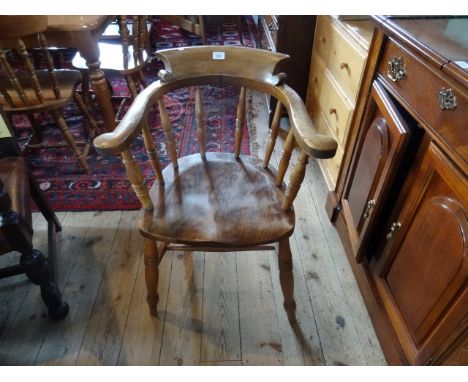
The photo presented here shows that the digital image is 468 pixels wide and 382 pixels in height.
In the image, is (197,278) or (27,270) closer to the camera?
(27,270)

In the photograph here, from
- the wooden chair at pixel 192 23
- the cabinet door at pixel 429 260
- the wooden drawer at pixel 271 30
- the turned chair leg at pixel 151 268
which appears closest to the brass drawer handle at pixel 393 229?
the cabinet door at pixel 429 260

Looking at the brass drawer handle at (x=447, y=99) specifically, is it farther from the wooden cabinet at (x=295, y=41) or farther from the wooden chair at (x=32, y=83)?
the wooden chair at (x=32, y=83)

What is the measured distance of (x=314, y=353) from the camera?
1.09 metres

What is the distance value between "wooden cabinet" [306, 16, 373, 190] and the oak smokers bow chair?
50cm

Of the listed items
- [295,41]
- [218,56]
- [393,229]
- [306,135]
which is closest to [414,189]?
[393,229]

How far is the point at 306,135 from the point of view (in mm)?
744

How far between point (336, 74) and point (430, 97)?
2.72 feet

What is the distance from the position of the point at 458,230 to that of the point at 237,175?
2.07 feet

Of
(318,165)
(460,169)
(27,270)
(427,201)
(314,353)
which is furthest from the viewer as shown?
(318,165)

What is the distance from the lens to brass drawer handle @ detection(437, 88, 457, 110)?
2.29ft

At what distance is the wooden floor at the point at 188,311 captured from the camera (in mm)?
1088
